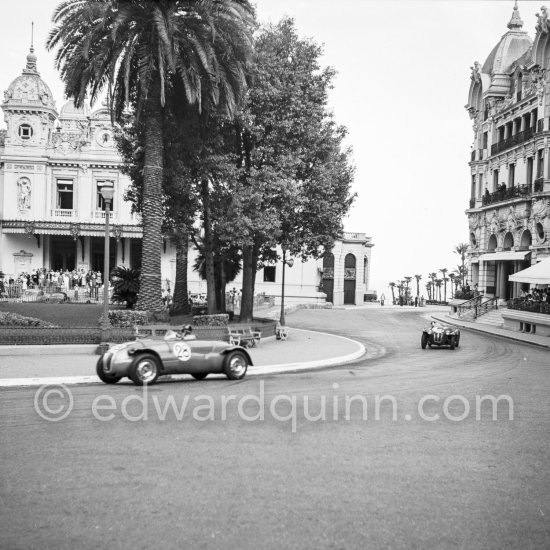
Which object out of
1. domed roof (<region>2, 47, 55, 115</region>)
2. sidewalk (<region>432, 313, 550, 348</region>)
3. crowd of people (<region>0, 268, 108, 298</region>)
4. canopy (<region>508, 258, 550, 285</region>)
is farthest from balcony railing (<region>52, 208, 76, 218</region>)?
canopy (<region>508, 258, 550, 285</region>)

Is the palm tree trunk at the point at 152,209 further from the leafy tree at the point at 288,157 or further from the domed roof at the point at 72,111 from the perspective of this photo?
the domed roof at the point at 72,111

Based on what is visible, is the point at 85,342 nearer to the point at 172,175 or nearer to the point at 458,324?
the point at 172,175

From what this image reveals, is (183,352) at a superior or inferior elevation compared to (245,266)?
inferior

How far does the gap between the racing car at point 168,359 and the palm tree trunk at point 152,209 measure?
28.4 feet

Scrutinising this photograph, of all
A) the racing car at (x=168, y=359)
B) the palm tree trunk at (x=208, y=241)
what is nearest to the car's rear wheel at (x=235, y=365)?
the racing car at (x=168, y=359)

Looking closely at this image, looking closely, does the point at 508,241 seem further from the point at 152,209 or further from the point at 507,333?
the point at 152,209

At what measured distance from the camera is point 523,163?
45156 mm

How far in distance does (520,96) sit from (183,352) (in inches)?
1605

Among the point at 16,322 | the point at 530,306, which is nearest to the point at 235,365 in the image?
the point at 16,322

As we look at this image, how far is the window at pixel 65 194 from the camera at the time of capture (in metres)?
55.6

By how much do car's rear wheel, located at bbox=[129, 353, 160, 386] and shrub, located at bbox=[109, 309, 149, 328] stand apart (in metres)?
8.41

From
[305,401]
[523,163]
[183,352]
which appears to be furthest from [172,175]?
[523,163]

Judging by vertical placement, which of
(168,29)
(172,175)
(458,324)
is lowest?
(458,324)

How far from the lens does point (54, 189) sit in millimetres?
55188
